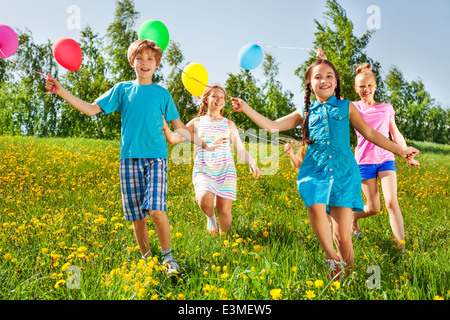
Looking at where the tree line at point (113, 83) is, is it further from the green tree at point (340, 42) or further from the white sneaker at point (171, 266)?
the white sneaker at point (171, 266)

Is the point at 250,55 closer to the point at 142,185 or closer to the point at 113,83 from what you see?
the point at 142,185

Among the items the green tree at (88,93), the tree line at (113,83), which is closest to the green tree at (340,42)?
the tree line at (113,83)

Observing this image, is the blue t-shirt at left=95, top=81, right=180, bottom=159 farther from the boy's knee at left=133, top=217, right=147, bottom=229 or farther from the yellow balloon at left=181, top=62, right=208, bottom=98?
the yellow balloon at left=181, top=62, right=208, bottom=98

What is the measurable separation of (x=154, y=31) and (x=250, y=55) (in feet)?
3.29

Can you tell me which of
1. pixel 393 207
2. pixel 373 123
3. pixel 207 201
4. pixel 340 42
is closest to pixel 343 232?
pixel 393 207

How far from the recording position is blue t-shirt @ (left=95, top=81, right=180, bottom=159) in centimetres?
289

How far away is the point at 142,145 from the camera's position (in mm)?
2883

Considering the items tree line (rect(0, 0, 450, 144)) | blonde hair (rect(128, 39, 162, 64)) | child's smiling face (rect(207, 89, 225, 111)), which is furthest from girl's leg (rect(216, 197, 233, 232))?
tree line (rect(0, 0, 450, 144))

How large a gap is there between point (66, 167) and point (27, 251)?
4.41 metres

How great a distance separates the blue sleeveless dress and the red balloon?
2.17 metres

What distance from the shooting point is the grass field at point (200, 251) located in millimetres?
2260
